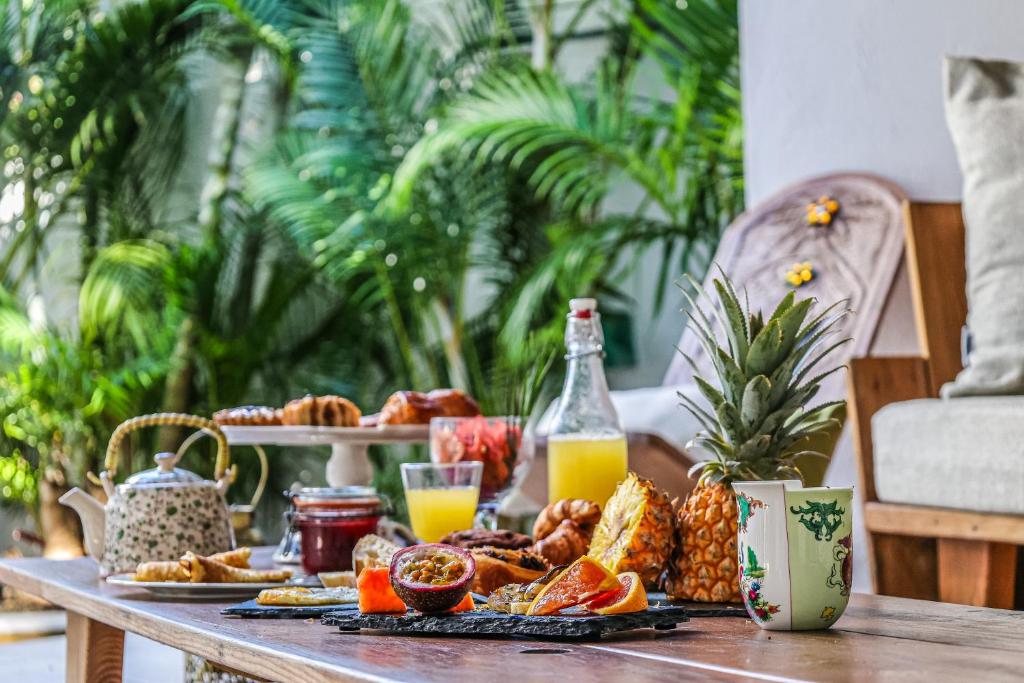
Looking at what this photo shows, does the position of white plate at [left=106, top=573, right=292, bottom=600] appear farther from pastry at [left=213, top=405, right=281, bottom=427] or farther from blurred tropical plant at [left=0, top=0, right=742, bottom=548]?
blurred tropical plant at [left=0, top=0, right=742, bottom=548]

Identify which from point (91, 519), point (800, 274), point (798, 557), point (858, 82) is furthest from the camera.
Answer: point (858, 82)

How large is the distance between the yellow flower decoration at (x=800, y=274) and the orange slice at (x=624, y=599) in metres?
1.84

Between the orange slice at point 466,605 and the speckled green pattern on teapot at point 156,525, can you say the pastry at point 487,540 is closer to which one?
the orange slice at point 466,605

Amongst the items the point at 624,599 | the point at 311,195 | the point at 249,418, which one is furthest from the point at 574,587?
the point at 311,195

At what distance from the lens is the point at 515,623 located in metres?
1.10

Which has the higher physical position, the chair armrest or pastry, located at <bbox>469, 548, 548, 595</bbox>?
the chair armrest

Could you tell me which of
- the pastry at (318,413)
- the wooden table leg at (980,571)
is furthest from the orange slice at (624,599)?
the wooden table leg at (980,571)

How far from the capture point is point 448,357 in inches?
201

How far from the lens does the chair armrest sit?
2225mm

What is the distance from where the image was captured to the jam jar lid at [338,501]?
5.49ft

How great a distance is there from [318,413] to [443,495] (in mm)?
434

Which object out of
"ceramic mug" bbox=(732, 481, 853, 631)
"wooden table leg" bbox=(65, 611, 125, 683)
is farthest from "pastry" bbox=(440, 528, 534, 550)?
"wooden table leg" bbox=(65, 611, 125, 683)

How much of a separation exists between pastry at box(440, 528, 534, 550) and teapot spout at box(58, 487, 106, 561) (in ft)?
1.81

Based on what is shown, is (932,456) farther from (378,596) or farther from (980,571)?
(378,596)
